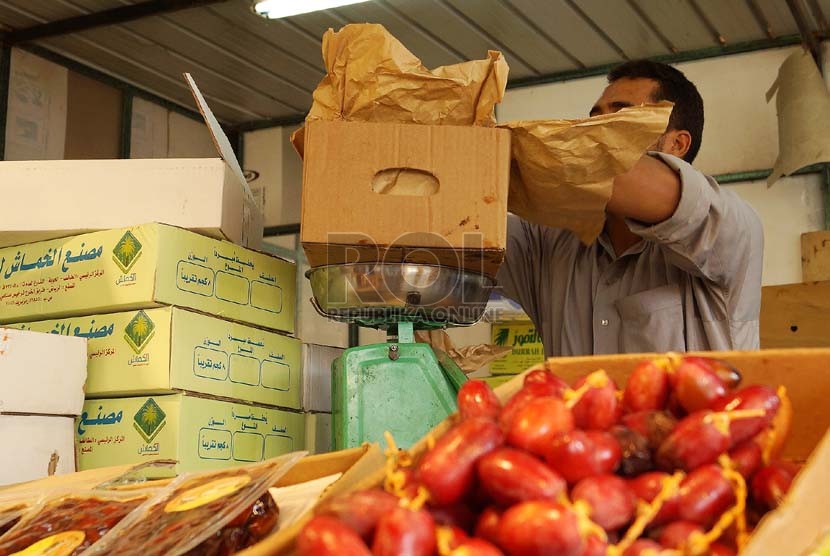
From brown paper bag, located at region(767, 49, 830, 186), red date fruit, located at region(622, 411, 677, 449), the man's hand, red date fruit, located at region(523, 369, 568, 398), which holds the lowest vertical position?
red date fruit, located at region(622, 411, 677, 449)

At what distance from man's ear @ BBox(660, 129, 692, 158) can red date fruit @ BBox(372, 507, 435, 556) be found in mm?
1864

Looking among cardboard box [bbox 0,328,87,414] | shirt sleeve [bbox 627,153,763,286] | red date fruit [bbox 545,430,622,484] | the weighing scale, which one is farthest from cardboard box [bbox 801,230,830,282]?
red date fruit [bbox 545,430,622,484]

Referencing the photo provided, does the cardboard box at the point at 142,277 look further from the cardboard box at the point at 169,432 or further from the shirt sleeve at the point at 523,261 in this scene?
the shirt sleeve at the point at 523,261

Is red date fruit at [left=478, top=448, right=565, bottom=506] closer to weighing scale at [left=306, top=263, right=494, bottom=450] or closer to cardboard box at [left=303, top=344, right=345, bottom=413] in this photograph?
weighing scale at [left=306, top=263, right=494, bottom=450]

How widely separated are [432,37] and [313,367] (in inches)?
93.2

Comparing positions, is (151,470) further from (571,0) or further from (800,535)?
(571,0)

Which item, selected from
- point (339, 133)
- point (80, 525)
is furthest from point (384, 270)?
point (80, 525)

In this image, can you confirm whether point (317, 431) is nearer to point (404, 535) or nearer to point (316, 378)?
point (316, 378)

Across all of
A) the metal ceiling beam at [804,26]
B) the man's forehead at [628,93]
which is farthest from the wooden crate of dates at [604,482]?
the metal ceiling beam at [804,26]

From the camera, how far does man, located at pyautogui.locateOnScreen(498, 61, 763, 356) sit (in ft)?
5.85

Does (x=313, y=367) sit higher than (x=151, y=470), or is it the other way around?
(x=313, y=367)

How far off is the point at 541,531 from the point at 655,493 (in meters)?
0.14

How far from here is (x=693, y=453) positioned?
0.75 meters

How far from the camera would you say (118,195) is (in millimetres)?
2088
